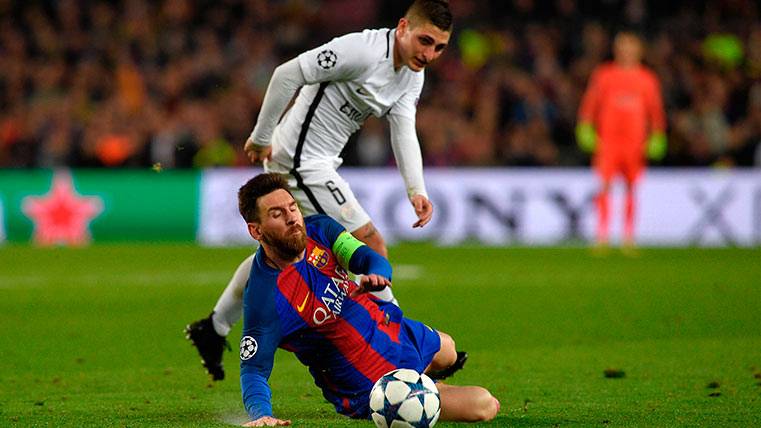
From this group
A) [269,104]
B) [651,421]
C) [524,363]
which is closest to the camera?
[651,421]

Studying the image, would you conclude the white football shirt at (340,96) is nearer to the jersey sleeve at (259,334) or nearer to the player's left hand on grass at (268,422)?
the jersey sleeve at (259,334)

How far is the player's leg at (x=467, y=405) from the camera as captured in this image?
5.64 m

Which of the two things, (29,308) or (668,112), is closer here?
(29,308)

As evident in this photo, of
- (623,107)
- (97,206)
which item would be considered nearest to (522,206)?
(623,107)

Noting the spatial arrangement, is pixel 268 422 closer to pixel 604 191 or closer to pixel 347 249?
pixel 347 249

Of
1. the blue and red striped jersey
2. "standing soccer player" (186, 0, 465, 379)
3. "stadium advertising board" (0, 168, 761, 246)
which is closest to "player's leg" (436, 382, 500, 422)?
the blue and red striped jersey

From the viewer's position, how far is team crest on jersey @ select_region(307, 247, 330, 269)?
5715 mm

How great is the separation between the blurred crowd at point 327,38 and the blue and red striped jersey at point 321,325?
12.9 meters

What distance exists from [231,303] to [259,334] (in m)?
1.49

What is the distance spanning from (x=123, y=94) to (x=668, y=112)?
315 inches

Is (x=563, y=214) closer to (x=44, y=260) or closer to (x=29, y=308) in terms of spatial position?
(x=44, y=260)

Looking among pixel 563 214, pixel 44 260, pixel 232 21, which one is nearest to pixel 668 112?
pixel 563 214

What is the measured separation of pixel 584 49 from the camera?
20.5m

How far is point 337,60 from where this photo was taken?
7051mm
